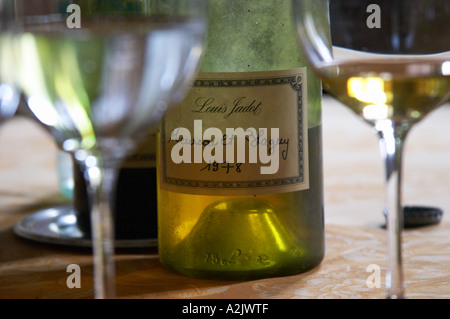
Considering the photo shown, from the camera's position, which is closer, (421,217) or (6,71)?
(6,71)

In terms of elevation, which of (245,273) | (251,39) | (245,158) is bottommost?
(245,273)

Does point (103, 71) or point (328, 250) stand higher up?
point (103, 71)

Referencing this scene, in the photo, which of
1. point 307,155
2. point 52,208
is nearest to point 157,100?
point 307,155

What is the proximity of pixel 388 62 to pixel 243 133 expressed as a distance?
0.59ft

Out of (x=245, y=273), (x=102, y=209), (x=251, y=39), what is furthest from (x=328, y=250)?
(x=102, y=209)

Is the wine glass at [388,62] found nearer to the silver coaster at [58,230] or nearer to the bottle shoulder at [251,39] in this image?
the bottle shoulder at [251,39]

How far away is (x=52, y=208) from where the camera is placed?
1.07 meters

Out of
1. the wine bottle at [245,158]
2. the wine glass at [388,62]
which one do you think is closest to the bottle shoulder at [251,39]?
the wine bottle at [245,158]

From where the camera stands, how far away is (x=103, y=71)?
533 mm

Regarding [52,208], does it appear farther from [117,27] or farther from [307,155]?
[117,27]

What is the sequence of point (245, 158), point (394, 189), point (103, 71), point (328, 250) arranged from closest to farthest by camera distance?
point (103, 71) → point (394, 189) → point (245, 158) → point (328, 250)

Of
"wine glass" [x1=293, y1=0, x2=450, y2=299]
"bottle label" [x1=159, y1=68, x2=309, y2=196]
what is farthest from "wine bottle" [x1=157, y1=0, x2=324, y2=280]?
"wine glass" [x1=293, y1=0, x2=450, y2=299]

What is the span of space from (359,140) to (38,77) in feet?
→ 3.41

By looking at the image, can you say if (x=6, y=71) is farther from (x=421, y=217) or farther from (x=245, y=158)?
(x=421, y=217)
